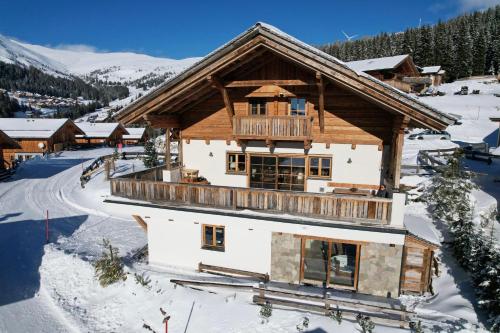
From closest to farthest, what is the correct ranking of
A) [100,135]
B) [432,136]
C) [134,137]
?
[432,136] < [100,135] < [134,137]

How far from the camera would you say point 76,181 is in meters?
31.2

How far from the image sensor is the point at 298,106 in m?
13.4

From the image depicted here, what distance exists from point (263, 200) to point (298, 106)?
480 centimetres

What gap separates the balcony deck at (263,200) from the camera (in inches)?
406

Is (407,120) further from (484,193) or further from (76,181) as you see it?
(76,181)

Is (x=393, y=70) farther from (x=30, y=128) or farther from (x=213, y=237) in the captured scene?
(x=30, y=128)

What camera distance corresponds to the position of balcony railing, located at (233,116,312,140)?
12.7 metres

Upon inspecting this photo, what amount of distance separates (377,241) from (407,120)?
4.32 metres

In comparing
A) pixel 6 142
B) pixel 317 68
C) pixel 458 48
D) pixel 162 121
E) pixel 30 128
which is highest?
pixel 458 48

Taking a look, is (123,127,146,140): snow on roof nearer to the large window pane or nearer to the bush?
the bush

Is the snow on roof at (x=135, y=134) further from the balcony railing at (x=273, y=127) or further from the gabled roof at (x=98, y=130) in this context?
the balcony railing at (x=273, y=127)

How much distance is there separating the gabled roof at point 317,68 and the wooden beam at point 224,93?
30 cm

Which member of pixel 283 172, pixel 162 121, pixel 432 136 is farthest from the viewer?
pixel 432 136

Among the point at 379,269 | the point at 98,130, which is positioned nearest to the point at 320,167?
the point at 379,269
